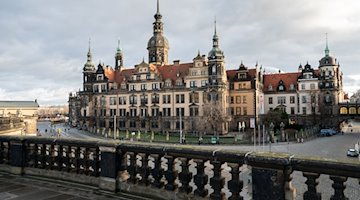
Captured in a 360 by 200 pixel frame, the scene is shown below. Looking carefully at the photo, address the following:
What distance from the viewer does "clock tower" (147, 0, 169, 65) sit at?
8212 centimetres

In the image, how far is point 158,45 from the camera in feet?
269

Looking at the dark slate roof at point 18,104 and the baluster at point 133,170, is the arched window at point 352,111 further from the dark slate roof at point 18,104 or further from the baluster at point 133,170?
the dark slate roof at point 18,104

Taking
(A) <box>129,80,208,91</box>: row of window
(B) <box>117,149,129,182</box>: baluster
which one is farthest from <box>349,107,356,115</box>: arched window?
(B) <box>117,149,129,182</box>: baluster

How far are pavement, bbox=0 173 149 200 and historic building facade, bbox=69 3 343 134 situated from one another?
47.2 m

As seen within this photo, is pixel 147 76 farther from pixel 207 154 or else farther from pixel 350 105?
pixel 207 154

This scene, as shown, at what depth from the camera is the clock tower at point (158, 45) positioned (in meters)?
82.1

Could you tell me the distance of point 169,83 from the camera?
62.5m

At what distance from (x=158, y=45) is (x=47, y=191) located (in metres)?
77.7

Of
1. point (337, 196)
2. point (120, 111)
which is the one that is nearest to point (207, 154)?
point (337, 196)

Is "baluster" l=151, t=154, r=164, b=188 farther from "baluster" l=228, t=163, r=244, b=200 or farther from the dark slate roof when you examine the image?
the dark slate roof

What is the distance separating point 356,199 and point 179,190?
505 inches

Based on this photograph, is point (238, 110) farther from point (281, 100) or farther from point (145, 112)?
point (145, 112)

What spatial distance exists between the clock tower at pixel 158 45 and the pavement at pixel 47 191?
244 ft

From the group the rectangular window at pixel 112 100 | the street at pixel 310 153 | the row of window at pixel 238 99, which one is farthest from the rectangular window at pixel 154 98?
the street at pixel 310 153
